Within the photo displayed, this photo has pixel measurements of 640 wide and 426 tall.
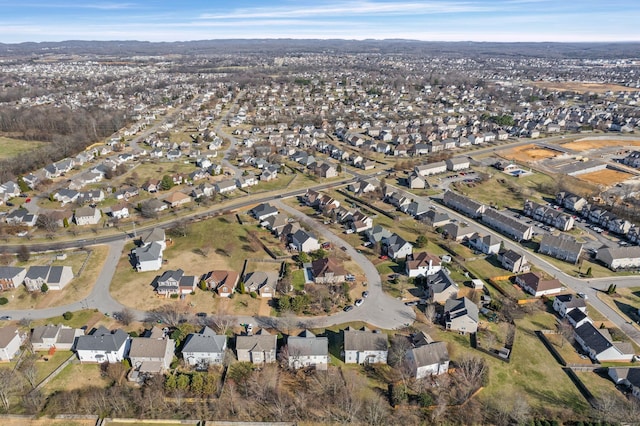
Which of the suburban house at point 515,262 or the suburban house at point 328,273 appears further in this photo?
the suburban house at point 515,262

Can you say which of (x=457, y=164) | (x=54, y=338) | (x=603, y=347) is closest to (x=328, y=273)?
(x=603, y=347)

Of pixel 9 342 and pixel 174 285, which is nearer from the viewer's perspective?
pixel 9 342

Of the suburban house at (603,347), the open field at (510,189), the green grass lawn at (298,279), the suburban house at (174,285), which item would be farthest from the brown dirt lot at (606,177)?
the suburban house at (174,285)

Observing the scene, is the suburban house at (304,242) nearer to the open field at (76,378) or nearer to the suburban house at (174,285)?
the suburban house at (174,285)

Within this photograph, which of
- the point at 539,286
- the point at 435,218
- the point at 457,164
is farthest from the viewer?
the point at 457,164

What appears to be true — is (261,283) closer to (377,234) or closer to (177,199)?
(377,234)

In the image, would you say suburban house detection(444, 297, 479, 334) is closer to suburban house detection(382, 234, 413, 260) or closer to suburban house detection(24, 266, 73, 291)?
suburban house detection(382, 234, 413, 260)
